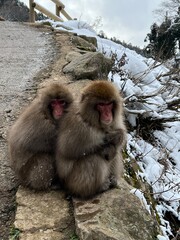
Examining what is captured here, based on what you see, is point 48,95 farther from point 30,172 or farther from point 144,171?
point 144,171

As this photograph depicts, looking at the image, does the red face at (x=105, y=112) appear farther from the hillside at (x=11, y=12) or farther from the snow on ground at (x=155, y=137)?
the hillside at (x=11, y=12)

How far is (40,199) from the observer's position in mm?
3041

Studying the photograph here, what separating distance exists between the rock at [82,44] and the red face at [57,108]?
447cm

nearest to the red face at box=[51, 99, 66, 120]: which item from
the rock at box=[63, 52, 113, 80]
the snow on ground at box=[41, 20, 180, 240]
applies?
the snow on ground at box=[41, 20, 180, 240]

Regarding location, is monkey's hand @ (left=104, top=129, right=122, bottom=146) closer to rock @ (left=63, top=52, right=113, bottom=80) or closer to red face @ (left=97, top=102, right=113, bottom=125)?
red face @ (left=97, top=102, right=113, bottom=125)

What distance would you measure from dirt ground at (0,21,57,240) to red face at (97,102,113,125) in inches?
38.0

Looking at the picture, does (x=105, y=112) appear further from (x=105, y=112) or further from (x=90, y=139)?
(x=90, y=139)

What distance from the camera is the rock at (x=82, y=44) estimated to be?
740 cm

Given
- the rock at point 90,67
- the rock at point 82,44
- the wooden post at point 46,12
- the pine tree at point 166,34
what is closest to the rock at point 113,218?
the rock at point 90,67

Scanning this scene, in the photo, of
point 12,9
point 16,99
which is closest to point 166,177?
point 16,99

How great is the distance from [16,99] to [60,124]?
227cm

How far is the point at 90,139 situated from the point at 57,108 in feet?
1.15

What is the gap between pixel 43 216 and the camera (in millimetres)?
2863

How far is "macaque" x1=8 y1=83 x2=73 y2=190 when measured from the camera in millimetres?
2965
